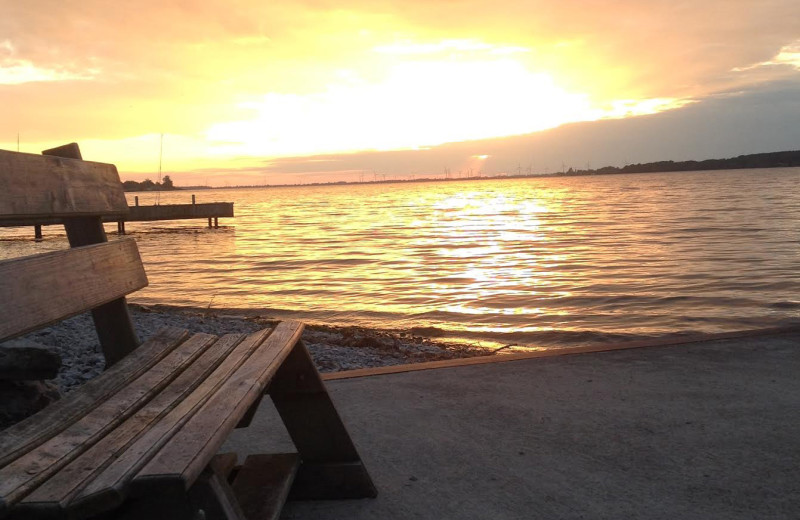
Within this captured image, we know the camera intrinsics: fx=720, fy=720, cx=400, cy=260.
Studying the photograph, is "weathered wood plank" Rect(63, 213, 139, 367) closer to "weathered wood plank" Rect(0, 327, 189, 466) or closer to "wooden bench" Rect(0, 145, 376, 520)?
"wooden bench" Rect(0, 145, 376, 520)

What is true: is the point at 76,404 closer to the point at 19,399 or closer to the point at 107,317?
the point at 107,317

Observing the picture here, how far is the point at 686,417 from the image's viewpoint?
12.2 feet

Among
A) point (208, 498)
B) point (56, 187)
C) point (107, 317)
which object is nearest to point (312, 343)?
point (107, 317)

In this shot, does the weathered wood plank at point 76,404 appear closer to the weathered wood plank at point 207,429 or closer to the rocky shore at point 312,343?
the weathered wood plank at point 207,429

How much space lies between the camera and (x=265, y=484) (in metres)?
2.60

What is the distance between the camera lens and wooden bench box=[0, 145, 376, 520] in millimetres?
1471

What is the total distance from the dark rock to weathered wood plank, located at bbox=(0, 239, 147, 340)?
3.28 feet

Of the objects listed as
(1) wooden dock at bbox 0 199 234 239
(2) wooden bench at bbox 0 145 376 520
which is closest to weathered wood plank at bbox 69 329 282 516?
(2) wooden bench at bbox 0 145 376 520

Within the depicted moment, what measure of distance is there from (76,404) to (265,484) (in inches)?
34.7

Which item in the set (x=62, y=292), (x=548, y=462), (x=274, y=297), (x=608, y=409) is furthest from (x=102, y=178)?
(x=274, y=297)

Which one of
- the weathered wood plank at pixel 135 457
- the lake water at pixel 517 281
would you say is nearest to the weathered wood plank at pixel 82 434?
the weathered wood plank at pixel 135 457

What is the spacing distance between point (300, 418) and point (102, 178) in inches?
47.2

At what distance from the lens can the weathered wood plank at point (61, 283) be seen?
191 centimetres

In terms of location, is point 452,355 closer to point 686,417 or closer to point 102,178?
point 686,417
